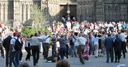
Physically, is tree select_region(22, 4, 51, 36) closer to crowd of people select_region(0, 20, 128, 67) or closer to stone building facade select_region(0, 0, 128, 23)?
stone building facade select_region(0, 0, 128, 23)

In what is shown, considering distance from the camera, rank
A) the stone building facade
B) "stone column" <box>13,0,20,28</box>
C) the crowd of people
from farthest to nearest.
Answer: the stone building facade
"stone column" <box>13,0,20,28</box>
the crowd of people

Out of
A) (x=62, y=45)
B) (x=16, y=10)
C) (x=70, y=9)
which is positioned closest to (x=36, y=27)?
(x=16, y=10)

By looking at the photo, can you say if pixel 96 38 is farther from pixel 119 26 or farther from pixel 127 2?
pixel 127 2

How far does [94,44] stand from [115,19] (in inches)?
931

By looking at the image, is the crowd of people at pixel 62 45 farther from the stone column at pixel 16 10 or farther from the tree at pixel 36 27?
the stone column at pixel 16 10

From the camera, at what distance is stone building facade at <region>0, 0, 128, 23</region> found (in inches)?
1603

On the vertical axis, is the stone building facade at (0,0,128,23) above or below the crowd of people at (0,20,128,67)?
above

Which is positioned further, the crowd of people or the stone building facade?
the stone building facade

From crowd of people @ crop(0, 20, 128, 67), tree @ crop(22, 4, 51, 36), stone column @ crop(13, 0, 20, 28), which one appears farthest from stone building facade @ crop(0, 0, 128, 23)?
crowd of people @ crop(0, 20, 128, 67)

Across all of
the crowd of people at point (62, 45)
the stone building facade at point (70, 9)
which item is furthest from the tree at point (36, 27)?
the crowd of people at point (62, 45)

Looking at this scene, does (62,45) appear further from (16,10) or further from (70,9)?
(70,9)

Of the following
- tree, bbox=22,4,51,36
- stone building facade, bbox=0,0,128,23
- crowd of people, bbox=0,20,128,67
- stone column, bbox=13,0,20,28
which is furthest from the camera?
stone building facade, bbox=0,0,128,23

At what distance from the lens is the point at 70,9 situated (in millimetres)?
42062

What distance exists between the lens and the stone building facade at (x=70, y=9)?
134ft
